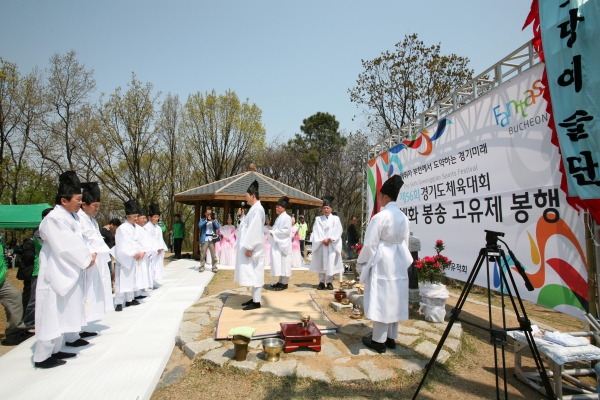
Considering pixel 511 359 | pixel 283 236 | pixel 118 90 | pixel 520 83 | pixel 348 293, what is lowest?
pixel 511 359

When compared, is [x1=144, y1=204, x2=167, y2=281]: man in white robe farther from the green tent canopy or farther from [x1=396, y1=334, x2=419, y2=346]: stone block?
the green tent canopy

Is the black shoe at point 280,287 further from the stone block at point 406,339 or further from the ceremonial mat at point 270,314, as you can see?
the stone block at point 406,339

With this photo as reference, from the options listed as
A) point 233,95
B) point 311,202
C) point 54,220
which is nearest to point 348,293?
point 54,220

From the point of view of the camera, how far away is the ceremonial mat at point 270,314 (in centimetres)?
467

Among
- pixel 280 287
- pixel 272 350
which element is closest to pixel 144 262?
pixel 280 287

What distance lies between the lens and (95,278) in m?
4.31

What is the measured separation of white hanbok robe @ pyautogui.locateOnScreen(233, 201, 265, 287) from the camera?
5598 mm

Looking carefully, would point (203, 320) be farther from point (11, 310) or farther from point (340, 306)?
point (11, 310)

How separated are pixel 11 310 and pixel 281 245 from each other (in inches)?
181

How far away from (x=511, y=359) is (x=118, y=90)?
22510 mm

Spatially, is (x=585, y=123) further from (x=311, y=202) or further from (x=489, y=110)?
(x=311, y=202)

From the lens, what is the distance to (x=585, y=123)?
369cm

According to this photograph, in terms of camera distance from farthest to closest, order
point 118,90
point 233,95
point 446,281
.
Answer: point 233,95, point 118,90, point 446,281

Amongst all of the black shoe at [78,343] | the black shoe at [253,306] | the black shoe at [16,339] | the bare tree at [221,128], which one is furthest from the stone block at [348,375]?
the bare tree at [221,128]
